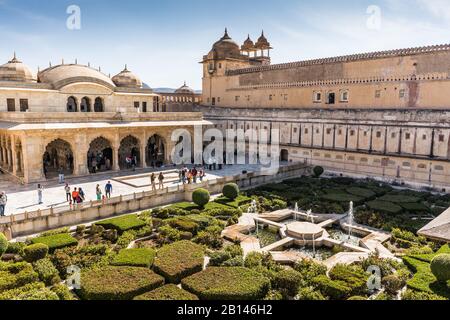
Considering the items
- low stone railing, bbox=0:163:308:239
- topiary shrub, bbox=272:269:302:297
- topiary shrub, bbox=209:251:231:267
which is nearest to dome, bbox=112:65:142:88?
low stone railing, bbox=0:163:308:239

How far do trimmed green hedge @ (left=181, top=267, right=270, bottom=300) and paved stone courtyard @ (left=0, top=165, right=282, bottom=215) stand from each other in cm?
995

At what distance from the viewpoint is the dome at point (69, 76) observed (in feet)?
92.4

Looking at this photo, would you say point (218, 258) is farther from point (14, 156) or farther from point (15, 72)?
point (15, 72)

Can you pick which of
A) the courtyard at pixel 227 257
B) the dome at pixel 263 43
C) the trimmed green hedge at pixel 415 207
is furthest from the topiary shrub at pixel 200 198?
the dome at pixel 263 43

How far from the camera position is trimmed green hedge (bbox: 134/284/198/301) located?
988cm

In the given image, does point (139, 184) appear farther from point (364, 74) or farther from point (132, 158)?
point (364, 74)

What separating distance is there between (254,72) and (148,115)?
13229 millimetres

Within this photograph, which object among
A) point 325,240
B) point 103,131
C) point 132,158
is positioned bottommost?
point 325,240

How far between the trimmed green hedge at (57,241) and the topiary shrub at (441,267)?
39.5 ft

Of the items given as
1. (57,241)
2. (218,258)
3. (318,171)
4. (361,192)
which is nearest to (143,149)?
(318,171)

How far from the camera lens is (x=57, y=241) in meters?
13.4

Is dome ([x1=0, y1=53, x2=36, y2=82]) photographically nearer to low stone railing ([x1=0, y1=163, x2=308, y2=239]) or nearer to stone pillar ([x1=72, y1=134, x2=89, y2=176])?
stone pillar ([x1=72, y1=134, x2=89, y2=176])

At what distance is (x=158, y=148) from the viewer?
1230 inches

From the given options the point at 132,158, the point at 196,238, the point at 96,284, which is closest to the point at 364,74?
the point at 132,158
